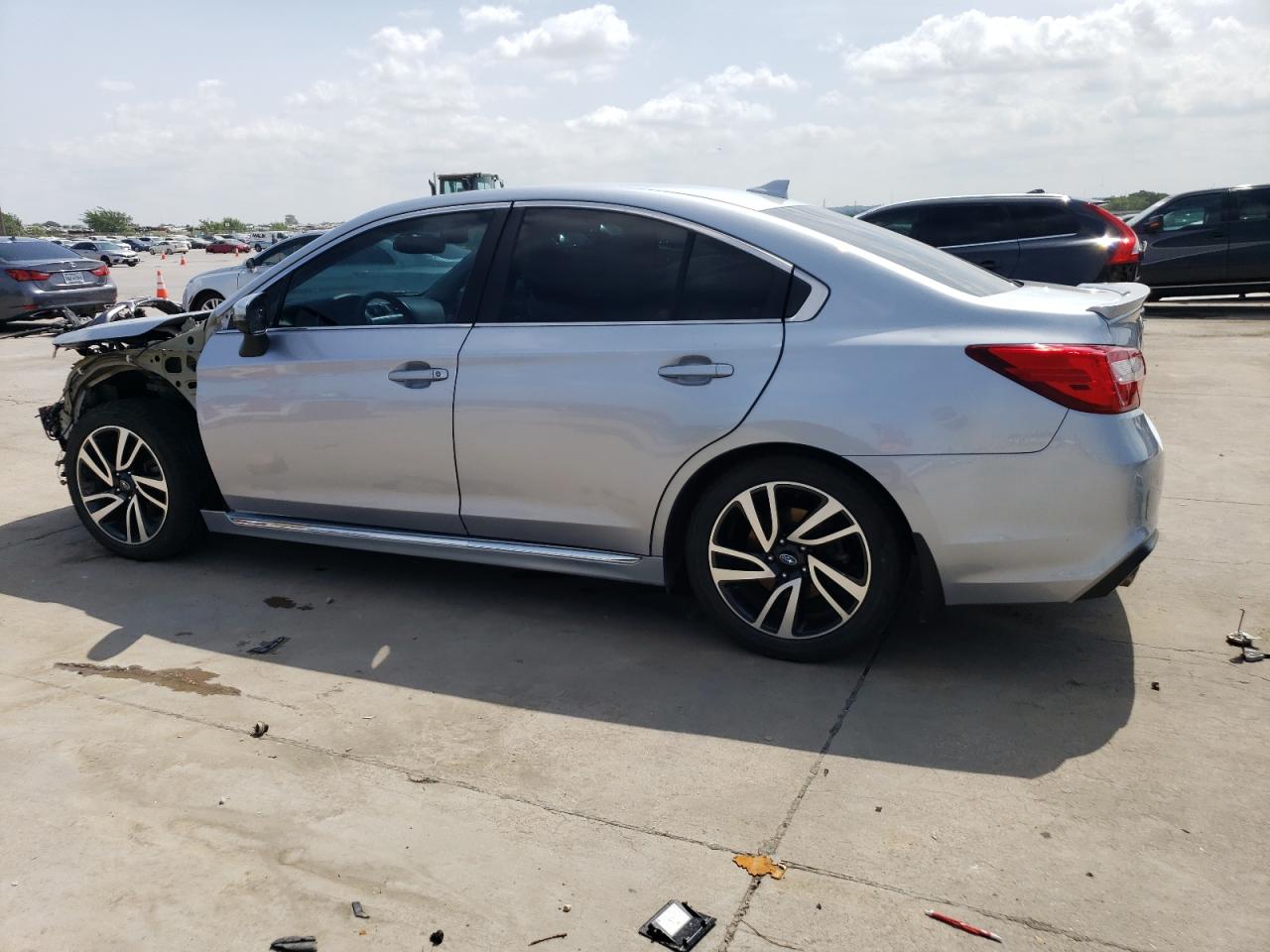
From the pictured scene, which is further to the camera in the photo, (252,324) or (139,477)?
(139,477)

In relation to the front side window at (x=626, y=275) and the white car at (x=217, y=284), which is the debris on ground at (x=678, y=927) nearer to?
the front side window at (x=626, y=275)

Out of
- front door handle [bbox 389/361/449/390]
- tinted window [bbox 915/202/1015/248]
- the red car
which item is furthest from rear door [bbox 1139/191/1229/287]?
the red car

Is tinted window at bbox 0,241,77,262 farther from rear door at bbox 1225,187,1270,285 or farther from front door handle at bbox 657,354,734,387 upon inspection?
rear door at bbox 1225,187,1270,285

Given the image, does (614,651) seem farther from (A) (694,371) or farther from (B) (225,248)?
(B) (225,248)

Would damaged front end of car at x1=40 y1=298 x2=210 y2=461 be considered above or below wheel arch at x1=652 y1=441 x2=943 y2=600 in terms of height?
above

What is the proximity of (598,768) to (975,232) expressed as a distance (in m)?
10.7

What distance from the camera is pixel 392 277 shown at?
470 cm

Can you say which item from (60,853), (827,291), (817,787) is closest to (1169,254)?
(827,291)

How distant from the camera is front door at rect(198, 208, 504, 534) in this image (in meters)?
4.45

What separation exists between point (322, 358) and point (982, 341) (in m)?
2.63

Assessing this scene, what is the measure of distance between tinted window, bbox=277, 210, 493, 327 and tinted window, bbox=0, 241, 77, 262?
13656 millimetres

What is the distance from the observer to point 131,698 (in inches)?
152

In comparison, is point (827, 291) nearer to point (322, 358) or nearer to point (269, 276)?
point (322, 358)

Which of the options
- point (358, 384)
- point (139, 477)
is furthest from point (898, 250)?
point (139, 477)
